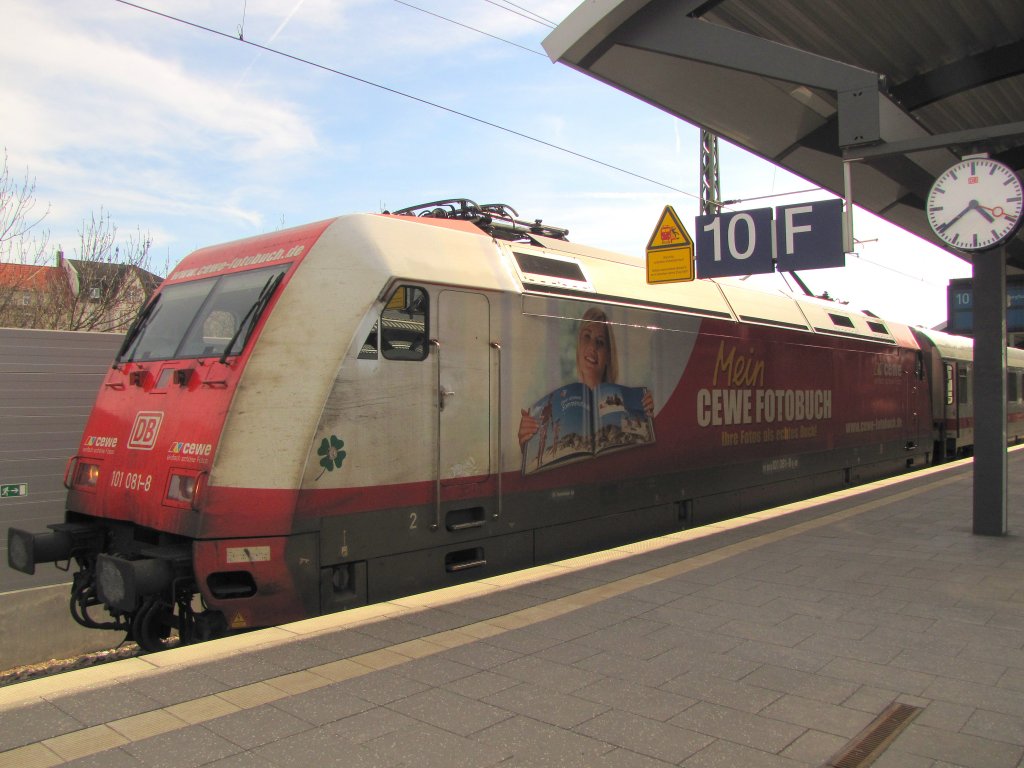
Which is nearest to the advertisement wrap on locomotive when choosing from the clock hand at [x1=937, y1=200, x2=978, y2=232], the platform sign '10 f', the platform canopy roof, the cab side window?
the cab side window

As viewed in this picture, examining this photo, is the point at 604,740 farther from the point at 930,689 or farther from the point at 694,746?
the point at 930,689

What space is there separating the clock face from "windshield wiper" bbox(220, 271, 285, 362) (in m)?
5.43

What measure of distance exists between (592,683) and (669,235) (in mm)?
5061

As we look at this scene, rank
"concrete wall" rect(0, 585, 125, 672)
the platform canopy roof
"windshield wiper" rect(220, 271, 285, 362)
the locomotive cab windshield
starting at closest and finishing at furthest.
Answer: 1. "windshield wiper" rect(220, 271, 285, 362)
2. the locomotive cab windshield
3. the platform canopy roof
4. "concrete wall" rect(0, 585, 125, 672)

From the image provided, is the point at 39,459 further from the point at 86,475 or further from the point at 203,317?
the point at 203,317

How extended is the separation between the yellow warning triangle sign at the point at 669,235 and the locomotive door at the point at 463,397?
102 inches

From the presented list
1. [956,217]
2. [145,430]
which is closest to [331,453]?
[145,430]

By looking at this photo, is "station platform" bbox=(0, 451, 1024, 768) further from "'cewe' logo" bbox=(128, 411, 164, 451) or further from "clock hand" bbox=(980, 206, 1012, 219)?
"clock hand" bbox=(980, 206, 1012, 219)

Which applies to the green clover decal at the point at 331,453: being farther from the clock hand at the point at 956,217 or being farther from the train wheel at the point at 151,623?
the clock hand at the point at 956,217

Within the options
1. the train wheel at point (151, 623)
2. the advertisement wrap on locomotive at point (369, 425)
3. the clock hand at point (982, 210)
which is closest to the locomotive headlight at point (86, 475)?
the advertisement wrap on locomotive at point (369, 425)

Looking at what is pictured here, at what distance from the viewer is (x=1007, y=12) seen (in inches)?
278

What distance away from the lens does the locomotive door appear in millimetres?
5738

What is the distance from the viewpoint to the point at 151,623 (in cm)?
504

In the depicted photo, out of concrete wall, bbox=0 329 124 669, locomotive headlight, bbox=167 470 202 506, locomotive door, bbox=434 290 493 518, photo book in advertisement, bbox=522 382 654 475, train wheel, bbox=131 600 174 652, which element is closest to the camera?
locomotive headlight, bbox=167 470 202 506
